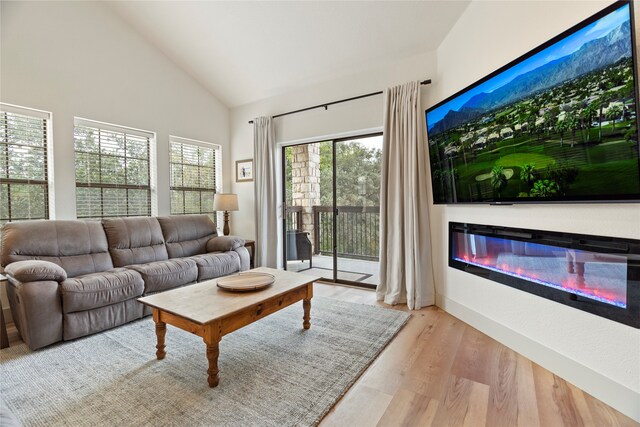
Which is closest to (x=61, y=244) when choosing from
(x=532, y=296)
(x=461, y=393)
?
(x=461, y=393)

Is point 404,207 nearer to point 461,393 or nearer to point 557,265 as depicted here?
point 557,265

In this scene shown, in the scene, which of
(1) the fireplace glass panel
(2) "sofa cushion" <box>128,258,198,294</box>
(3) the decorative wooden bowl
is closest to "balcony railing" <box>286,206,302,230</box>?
(2) "sofa cushion" <box>128,258,198,294</box>

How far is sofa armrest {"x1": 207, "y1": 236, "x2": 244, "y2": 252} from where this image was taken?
12.5ft

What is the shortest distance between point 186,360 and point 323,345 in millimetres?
976

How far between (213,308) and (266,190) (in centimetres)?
267

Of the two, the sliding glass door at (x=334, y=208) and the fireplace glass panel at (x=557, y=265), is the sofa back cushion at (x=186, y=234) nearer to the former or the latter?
the sliding glass door at (x=334, y=208)

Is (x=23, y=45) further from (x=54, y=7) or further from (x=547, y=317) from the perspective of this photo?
(x=547, y=317)

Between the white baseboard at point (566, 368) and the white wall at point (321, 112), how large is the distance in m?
2.32

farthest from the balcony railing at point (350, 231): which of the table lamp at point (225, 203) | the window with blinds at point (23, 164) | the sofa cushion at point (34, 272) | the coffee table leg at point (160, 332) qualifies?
the window with blinds at point (23, 164)

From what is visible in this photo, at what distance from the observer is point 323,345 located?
2244 mm

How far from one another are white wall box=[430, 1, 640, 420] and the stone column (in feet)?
5.94

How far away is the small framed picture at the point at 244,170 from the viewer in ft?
15.5

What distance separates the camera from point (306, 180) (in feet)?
14.1

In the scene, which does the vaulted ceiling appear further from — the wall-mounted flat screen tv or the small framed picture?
the small framed picture
